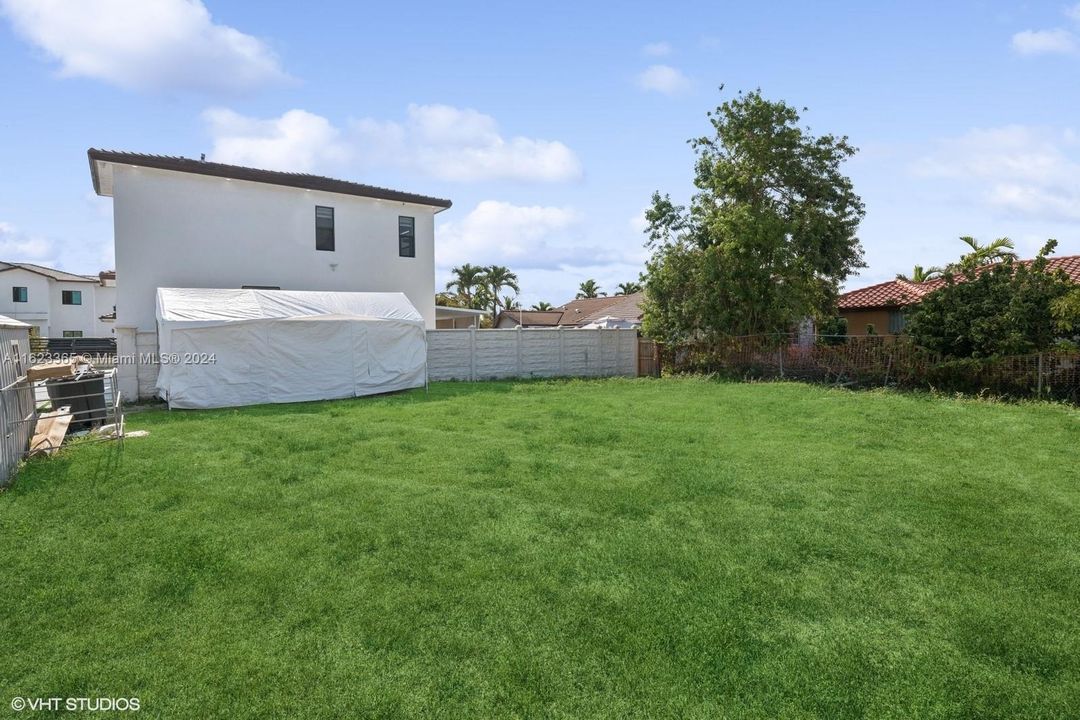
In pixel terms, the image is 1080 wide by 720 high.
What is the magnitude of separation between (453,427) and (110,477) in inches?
193

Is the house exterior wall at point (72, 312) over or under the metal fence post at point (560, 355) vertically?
over

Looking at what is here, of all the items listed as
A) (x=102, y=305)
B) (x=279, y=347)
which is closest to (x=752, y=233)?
(x=279, y=347)

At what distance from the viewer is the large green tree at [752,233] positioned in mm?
19031

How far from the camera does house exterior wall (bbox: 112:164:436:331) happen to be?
52.6 feet

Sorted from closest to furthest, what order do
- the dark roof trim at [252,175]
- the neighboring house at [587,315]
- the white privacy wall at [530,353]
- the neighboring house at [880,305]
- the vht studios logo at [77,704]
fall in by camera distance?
the vht studios logo at [77,704], the dark roof trim at [252,175], the white privacy wall at [530,353], the neighboring house at [880,305], the neighboring house at [587,315]


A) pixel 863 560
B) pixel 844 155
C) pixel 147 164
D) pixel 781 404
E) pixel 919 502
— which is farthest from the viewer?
pixel 844 155

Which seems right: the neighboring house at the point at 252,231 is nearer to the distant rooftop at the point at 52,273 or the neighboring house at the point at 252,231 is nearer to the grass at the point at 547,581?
the grass at the point at 547,581

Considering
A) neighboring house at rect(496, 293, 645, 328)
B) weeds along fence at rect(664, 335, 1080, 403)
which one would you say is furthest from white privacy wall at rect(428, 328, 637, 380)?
neighboring house at rect(496, 293, 645, 328)

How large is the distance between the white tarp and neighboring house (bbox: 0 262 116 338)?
113 feet

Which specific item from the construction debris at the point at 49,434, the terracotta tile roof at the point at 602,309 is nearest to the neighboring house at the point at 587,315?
the terracotta tile roof at the point at 602,309

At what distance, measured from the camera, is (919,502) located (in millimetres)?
6316

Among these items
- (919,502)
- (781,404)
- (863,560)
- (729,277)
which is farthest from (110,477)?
(729,277)

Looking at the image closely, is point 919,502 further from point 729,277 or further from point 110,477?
point 729,277

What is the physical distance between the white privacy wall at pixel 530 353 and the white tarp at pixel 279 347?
3.07 m
